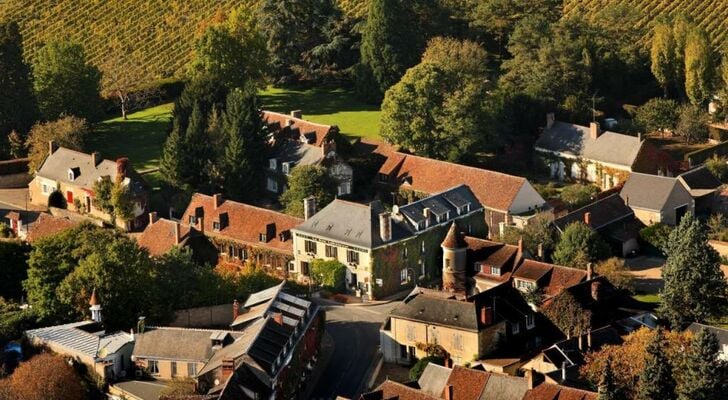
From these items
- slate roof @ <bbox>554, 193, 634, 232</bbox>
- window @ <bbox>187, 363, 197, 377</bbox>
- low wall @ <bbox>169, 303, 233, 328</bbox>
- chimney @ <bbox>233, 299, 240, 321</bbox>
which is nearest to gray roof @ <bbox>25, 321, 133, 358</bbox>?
window @ <bbox>187, 363, 197, 377</bbox>

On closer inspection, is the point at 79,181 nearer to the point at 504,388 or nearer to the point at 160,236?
the point at 160,236

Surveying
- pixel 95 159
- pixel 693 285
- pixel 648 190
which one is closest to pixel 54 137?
pixel 95 159

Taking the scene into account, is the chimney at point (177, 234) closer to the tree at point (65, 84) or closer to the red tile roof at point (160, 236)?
the red tile roof at point (160, 236)

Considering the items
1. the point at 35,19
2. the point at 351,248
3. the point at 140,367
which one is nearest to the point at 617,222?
the point at 351,248

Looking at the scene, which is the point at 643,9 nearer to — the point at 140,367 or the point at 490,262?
the point at 490,262

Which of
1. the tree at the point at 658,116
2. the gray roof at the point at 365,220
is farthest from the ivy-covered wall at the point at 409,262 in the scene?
the tree at the point at 658,116

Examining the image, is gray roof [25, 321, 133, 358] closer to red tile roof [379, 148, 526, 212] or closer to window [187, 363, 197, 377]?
window [187, 363, 197, 377]
